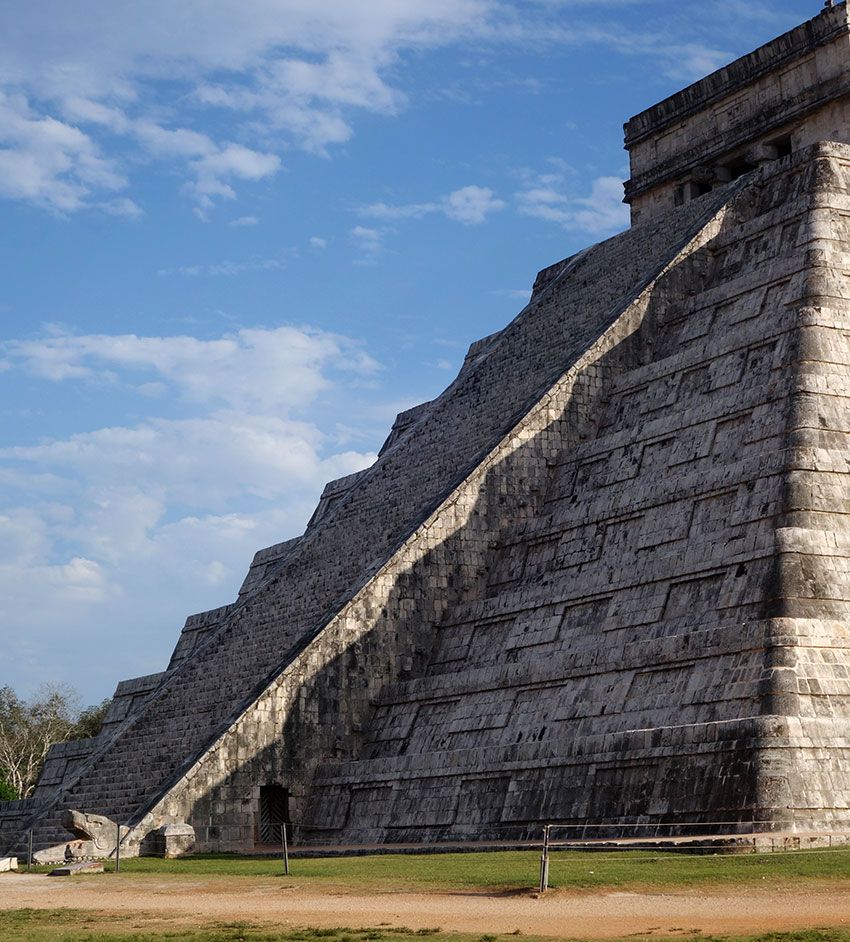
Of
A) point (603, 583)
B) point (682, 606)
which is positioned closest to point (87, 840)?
point (603, 583)

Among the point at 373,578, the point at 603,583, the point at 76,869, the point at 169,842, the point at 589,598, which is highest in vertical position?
the point at 373,578

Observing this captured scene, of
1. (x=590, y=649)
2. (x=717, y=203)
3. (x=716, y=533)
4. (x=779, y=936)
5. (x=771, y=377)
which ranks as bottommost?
(x=779, y=936)

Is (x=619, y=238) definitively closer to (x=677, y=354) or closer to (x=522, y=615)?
(x=677, y=354)

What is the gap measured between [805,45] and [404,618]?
12662mm

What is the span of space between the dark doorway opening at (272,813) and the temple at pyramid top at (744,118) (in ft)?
46.3

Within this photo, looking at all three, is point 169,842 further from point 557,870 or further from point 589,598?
point 557,870

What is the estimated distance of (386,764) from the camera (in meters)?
19.7

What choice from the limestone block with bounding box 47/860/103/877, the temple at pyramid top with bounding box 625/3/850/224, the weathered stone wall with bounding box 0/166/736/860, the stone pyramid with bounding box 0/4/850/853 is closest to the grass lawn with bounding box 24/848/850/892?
the limestone block with bounding box 47/860/103/877

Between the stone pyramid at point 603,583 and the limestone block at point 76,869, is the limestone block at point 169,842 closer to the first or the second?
the stone pyramid at point 603,583

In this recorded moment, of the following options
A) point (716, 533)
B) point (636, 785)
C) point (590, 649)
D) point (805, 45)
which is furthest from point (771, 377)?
point (805, 45)

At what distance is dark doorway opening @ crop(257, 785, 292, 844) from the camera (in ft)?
67.9

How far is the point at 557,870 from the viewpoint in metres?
13.1

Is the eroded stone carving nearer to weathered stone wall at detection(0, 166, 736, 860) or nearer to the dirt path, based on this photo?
weathered stone wall at detection(0, 166, 736, 860)

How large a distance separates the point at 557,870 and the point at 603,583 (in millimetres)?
6175
